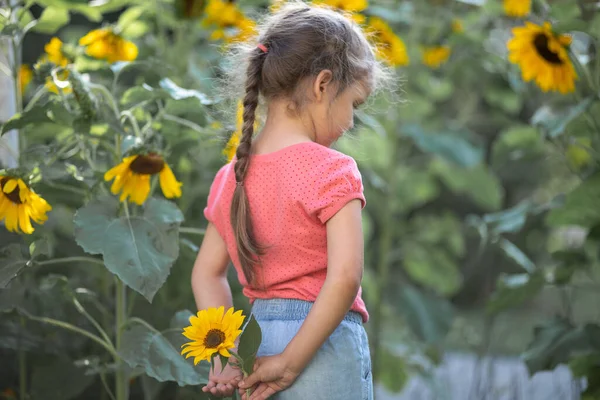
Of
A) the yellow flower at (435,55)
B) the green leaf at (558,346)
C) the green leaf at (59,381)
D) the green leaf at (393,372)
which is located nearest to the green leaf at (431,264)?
the green leaf at (393,372)

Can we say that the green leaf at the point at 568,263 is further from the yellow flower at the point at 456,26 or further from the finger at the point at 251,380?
the finger at the point at 251,380

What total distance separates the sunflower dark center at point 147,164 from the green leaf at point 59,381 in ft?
2.05

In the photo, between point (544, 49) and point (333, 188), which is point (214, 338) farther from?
point (544, 49)

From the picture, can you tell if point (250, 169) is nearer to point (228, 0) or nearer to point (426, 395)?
point (228, 0)

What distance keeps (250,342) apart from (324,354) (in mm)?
159

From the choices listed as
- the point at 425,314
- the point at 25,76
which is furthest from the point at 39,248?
the point at 425,314

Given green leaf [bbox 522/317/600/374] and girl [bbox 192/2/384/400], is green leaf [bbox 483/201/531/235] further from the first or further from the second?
girl [bbox 192/2/384/400]

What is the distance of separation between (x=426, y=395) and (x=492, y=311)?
1442 millimetres

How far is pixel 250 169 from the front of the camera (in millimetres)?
1695

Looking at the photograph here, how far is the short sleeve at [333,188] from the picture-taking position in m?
1.58

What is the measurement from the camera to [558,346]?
8.20 feet

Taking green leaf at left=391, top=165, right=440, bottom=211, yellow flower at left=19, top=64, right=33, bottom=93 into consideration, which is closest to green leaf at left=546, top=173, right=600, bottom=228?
green leaf at left=391, top=165, right=440, bottom=211

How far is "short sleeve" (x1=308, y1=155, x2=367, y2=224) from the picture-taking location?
1585mm

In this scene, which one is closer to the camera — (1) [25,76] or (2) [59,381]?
(2) [59,381]
